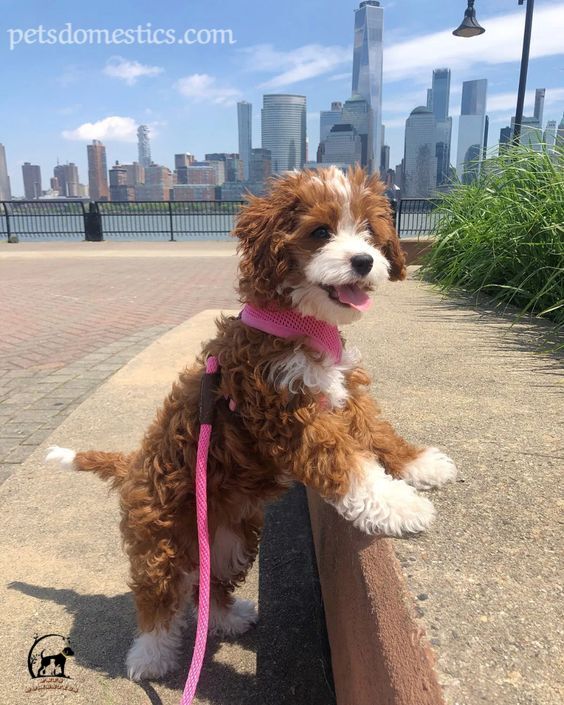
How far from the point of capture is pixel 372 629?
158 cm

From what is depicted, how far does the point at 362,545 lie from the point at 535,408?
1.59 m

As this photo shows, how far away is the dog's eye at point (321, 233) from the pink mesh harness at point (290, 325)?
296 millimetres

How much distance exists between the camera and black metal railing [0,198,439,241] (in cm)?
2405

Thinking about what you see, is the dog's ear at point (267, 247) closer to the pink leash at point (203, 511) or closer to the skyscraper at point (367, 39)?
the pink leash at point (203, 511)

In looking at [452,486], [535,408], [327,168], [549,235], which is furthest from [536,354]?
[327,168]

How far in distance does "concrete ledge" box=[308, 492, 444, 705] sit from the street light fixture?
1603 centimetres

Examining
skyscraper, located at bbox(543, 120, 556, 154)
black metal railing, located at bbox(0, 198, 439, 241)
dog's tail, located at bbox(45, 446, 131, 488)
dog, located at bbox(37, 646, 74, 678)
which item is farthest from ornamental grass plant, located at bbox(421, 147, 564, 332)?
black metal railing, located at bbox(0, 198, 439, 241)

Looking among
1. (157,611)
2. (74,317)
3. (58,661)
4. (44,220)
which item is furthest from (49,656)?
(44,220)

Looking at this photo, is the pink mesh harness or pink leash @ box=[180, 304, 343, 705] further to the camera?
the pink mesh harness

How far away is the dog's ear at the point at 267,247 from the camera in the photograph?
2.04 metres

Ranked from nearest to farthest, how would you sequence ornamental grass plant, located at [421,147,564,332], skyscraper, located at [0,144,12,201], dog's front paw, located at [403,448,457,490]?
dog's front paw, located at [403,448,457,490]
ornamental grass plant, located at [421,147,564,332]
skyscraper, located at [0,144,12,201]

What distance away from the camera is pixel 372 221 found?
2221 millimetres

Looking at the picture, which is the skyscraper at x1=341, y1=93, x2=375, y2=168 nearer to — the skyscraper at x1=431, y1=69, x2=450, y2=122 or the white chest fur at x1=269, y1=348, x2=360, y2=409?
the white chest fur at x1=269, y1=348, x2=360, y2=409

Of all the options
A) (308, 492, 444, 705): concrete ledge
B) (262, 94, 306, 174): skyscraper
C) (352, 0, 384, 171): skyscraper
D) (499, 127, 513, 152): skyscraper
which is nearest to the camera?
(308, 492, 444, 705): concrete ledge
